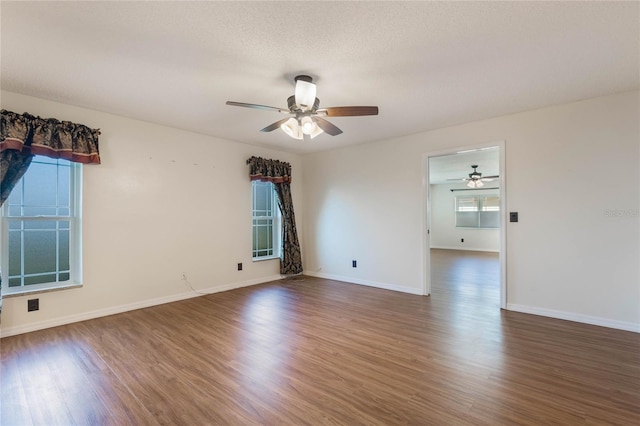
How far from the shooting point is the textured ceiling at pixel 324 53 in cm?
182

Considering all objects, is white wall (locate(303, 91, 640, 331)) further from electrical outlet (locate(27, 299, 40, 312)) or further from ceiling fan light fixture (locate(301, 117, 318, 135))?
electrical outlet (locate(27, 299, 40, 312))

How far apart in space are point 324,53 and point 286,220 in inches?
142

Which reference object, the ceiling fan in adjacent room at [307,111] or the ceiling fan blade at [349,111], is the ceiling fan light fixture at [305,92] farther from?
the ceiling fan blade at [349,111]

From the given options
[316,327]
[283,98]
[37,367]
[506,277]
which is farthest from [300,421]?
[506,277]

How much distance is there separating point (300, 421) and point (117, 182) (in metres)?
3.47

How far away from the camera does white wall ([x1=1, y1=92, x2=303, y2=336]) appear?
332cm

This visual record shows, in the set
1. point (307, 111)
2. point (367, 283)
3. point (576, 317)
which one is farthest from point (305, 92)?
point (576, 317)

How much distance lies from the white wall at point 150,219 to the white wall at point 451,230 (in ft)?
25.4

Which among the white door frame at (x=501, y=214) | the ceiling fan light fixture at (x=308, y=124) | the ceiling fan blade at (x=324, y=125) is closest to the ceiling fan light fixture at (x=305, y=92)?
the ceiling fan light fixture at (x=308, y=124)

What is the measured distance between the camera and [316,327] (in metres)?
3.14

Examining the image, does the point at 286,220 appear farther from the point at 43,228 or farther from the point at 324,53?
the point at 324,53

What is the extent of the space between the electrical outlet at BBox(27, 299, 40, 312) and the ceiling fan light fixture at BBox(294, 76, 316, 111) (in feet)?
11.1

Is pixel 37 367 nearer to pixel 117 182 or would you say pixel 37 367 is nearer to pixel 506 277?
pixel 117 182

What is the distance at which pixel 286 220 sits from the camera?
5520 millimetres
